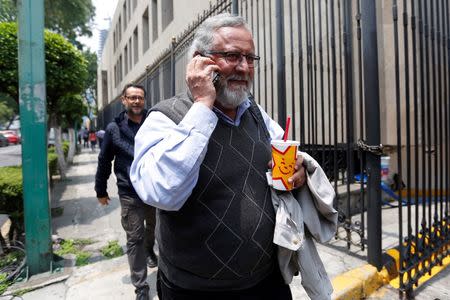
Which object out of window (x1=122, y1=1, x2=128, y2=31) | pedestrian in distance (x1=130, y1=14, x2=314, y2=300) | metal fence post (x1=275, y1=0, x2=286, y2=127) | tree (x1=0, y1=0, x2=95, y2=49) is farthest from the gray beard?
window (x1=122, y1=1, x2=128, y2=31)

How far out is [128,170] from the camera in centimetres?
325

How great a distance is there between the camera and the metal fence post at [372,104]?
2922 mm

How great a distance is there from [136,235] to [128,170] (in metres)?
0.64

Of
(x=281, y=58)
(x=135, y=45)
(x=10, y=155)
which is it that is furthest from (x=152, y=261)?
(x=135, y=45)

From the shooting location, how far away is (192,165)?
50.3 inches

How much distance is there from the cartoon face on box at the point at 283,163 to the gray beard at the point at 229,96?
262 millimetres

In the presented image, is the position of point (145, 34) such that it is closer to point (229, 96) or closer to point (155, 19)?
point (155, 19)

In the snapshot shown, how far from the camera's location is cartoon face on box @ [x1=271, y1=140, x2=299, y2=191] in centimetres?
149

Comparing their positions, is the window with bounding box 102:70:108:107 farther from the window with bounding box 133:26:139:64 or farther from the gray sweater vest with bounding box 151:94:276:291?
the gray sweater vest with bounding box 151:94:276:291

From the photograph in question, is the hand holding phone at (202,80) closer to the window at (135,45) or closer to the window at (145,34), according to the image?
the window at (145,34)

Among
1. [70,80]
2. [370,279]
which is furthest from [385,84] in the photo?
[70,80]

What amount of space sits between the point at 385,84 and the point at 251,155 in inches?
223

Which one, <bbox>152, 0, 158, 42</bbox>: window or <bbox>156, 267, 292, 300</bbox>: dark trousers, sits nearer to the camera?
<bbox>156, 267, 292, 300</bbox>: dark trousers

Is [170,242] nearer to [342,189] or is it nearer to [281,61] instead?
[281,61]
